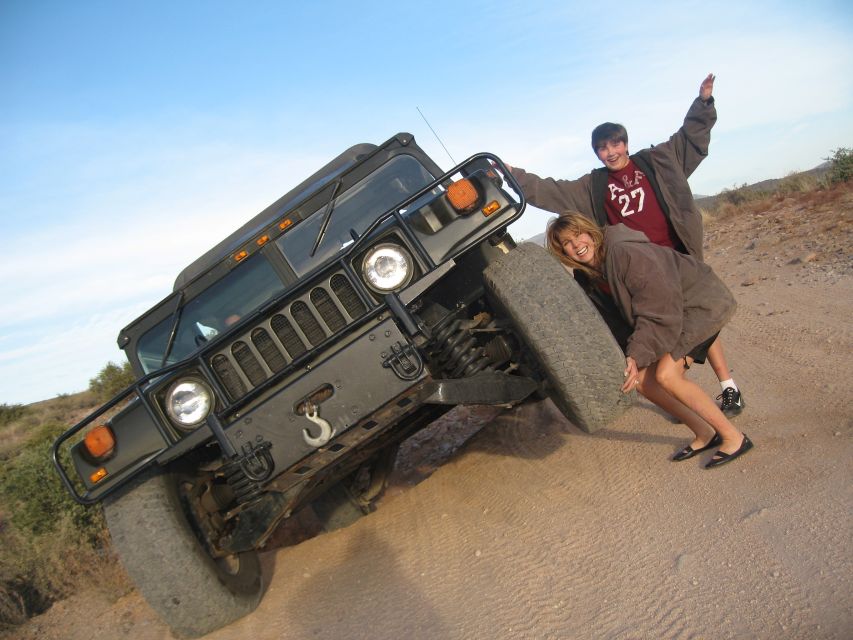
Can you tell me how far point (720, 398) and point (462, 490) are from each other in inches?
77.1

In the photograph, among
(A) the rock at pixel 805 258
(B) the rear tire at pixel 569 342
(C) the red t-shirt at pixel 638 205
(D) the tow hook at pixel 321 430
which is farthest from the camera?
(A) the rock at pixel 805 258

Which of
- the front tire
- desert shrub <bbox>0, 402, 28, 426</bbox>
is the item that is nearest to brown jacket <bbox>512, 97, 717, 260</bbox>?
the front tire

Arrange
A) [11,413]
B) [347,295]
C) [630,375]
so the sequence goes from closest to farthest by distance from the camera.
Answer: [630,375], [347,295], [11,413]

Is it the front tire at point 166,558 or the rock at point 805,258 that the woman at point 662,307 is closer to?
the front tire at point 166,558

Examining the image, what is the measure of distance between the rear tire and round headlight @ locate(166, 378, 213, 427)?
1616mm

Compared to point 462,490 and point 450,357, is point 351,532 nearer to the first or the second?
point 462,490

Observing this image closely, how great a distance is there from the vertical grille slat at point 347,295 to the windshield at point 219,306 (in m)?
0.73

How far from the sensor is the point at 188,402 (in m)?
3.55

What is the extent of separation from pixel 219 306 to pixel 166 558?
1.52 metres

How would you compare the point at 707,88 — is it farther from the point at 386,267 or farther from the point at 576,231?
the point at 386,267

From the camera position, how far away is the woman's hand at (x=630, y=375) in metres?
3.40

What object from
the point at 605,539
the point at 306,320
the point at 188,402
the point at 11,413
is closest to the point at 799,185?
the point at 605,539

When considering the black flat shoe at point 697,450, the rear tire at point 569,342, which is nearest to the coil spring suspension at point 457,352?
the rear tire at point 569,342

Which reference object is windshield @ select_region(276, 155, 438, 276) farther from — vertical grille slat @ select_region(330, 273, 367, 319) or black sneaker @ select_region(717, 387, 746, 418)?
black sneaker @ select_region(717, 387, 746, 418)
